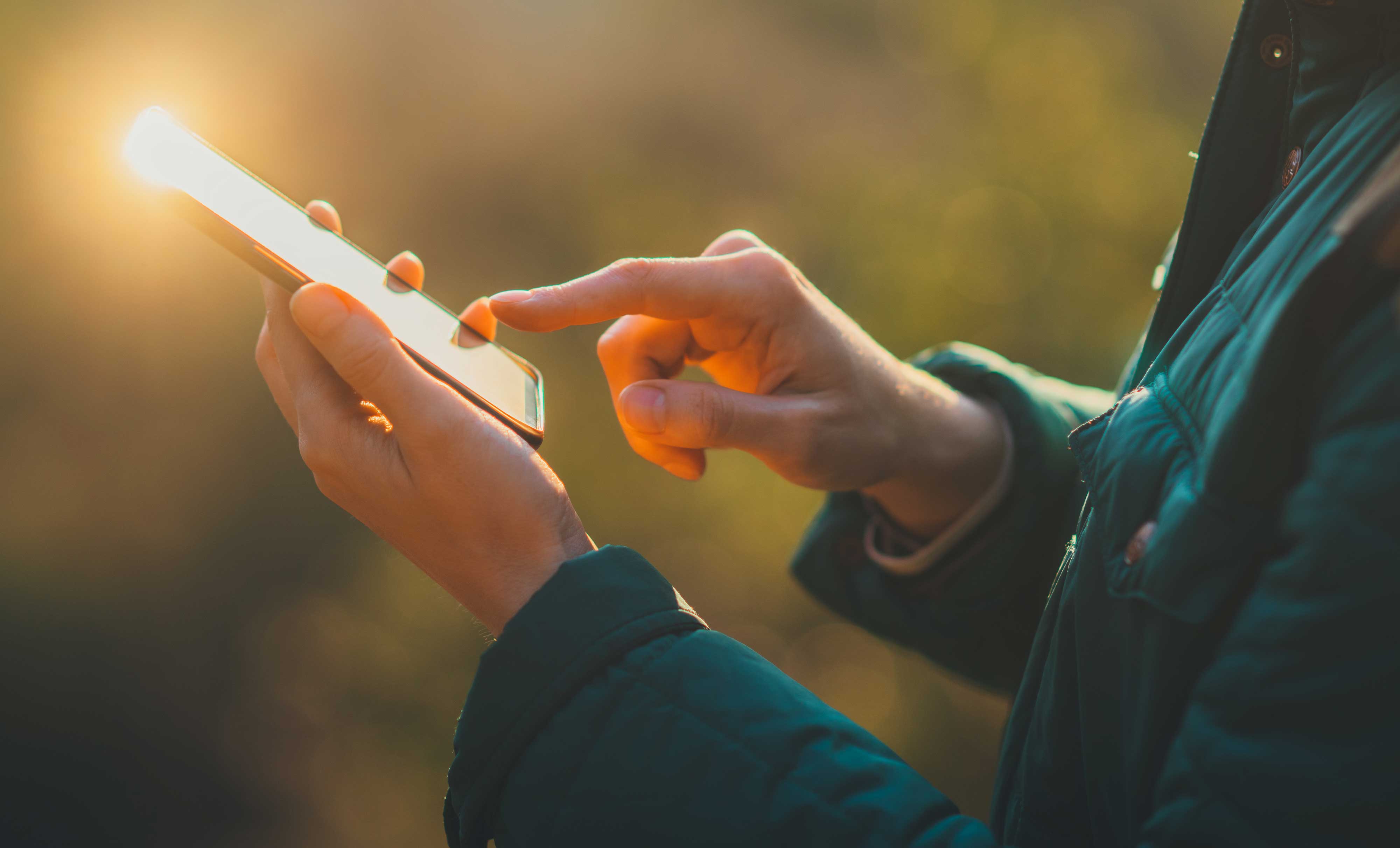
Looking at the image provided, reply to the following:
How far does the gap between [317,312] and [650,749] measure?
0.74 meters

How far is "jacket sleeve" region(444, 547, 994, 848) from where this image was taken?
84 cm

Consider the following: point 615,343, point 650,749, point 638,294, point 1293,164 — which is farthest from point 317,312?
point 1293,164

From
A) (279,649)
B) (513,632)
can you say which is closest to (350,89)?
(279,649)

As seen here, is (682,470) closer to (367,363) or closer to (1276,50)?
(367,363)

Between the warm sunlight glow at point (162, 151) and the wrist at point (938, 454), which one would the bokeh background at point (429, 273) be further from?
the warm sunlight glow at point (162, 151)

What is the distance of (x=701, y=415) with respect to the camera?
1344mm

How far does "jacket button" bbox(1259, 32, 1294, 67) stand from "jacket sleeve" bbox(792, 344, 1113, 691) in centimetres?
76

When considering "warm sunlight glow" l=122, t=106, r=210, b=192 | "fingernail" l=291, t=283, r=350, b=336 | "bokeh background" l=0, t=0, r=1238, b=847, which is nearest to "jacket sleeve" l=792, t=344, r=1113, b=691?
"fingernail" l=291, t=283, r=350, b=336

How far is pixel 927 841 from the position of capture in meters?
0.82

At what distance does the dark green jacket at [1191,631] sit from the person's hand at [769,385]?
1.45 feet

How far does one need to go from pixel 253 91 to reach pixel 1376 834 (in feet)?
12.7

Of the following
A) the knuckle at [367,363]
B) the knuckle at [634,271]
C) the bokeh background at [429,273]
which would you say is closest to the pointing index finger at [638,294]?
the knuckle at [634,271]

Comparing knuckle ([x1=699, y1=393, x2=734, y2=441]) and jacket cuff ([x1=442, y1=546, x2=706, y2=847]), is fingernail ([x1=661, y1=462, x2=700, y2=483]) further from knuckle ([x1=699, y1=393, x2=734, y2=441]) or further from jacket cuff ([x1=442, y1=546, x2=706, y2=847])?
jacket cuff ([x1=442, y1=546, x2=706, y2=847])

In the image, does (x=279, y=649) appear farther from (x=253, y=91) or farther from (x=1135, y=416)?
(x=1135, y=416)
